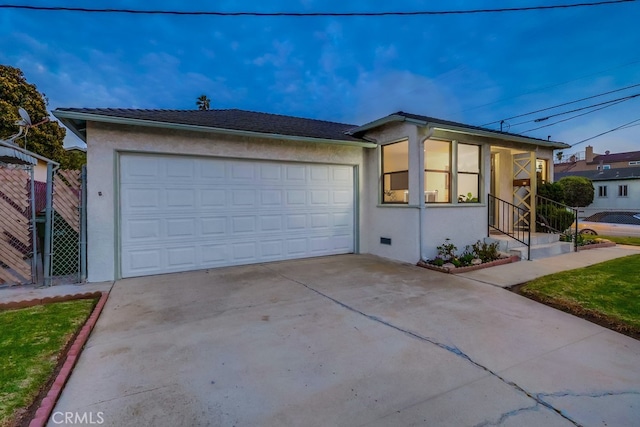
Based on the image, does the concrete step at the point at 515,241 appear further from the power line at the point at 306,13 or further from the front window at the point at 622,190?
the front window at the point at 622,190

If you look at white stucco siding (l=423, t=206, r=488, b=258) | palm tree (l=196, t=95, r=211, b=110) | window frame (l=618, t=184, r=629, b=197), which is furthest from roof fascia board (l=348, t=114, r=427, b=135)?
window frame (l=618, t=184, r=629, b=197)

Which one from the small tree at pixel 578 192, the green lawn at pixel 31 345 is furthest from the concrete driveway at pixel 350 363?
the small tree at pixel 578 192

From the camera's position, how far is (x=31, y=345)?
10.2 ft

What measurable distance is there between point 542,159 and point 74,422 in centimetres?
1227

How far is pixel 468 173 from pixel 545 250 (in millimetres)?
2799

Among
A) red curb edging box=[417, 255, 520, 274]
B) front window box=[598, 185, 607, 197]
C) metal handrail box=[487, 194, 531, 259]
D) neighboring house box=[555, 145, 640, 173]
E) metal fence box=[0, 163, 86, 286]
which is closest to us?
metal fence box=[0, 163, 86, 286]

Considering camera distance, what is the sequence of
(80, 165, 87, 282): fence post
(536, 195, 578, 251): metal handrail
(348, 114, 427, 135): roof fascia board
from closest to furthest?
(80, 165, 87, 282): fence post < (348, 114, 427, 135): roof fascia board < (536, 195, 578, 251): metal handrail

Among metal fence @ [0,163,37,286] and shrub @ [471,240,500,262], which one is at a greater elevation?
metal fence @ [0,163,37,286]

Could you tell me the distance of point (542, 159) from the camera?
9.82m

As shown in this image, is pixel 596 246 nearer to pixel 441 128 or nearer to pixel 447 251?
pixel 447 251

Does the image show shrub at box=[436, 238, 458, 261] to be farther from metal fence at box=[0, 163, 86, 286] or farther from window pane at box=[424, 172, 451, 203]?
metal fence at box=[0, 163, 86, 286]

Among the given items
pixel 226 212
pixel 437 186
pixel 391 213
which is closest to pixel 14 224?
pixel 226 212

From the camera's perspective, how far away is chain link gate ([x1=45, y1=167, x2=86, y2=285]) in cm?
530

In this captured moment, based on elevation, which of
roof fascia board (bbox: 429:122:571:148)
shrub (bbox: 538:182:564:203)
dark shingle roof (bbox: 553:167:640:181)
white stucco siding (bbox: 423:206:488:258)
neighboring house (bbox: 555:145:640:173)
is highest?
neighboring house (bbox: 555:145:640:173)
